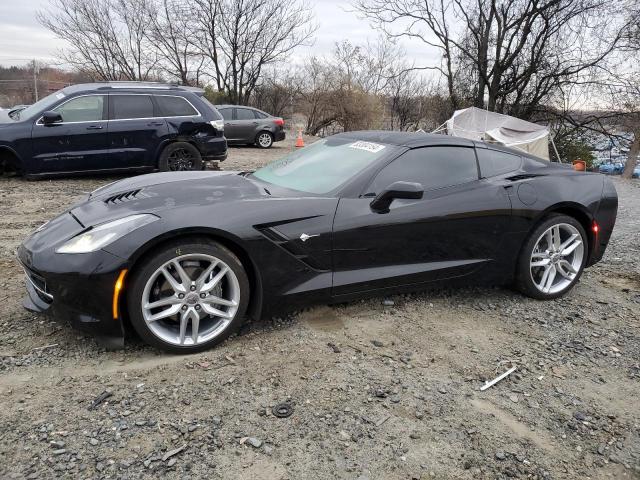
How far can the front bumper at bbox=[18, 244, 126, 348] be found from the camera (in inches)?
101

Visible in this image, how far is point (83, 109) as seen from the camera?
304 inches

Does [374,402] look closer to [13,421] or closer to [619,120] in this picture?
[13,421]

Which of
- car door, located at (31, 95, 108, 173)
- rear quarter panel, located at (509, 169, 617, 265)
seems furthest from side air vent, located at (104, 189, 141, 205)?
car door, located at (31, 95, 108, 173)

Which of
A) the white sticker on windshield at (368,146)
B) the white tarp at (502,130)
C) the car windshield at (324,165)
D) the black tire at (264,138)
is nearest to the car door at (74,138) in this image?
the car windshield at (324,165)

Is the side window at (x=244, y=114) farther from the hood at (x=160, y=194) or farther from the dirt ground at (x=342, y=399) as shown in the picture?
the dirt ground at (x=342, y=399)

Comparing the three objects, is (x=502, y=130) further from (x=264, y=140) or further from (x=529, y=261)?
(x=529, y=261)

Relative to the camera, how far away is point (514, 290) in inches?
161

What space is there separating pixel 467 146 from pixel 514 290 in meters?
1.29

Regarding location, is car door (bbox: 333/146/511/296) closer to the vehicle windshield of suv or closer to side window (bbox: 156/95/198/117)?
side window (bbox: 156/95/198/117)

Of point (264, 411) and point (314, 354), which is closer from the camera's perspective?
point (264, 411)

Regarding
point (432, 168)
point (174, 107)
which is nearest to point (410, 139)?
point (432, 168)

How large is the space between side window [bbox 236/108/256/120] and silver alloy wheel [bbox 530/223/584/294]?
13.1m

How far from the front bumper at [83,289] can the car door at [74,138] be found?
558cm

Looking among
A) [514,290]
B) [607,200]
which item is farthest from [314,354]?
[607,200]
